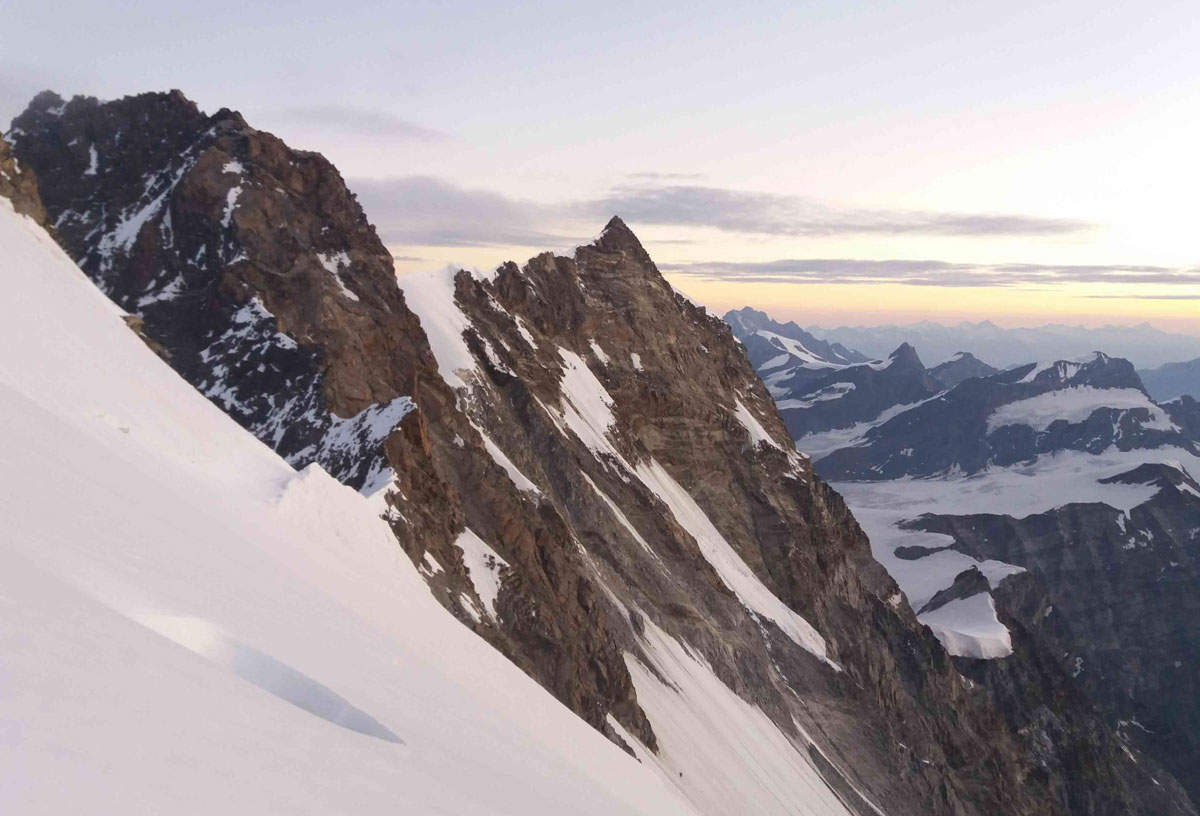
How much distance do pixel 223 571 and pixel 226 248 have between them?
4069 cm

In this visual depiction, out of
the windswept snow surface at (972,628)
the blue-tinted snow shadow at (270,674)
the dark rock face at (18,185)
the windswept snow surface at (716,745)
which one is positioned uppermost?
the dark rock face at (18,185)

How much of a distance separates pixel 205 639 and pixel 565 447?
50879 millimetres

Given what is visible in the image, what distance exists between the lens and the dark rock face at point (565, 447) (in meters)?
41.5

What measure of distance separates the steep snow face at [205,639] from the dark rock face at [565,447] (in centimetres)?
1513

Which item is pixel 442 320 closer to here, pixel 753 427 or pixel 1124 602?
pixel 753 427

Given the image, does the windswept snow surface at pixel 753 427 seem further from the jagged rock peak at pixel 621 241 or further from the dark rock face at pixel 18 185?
the dark rock face at pixel 18 185

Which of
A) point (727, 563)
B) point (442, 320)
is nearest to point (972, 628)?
point (727, 563)

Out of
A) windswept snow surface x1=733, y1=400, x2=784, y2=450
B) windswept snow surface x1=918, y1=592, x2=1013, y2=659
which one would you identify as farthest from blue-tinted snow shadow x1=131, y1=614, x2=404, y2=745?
windswept snow surface x1=918, y1=592, x2=1013, y2=659

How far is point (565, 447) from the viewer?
59.5 metres

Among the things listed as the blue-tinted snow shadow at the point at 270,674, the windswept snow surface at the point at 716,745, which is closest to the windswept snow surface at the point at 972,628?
the windswept snow surface at the point at 716,745

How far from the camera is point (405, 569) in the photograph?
21281 mm

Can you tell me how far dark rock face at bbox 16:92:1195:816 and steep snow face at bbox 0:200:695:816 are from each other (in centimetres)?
1513

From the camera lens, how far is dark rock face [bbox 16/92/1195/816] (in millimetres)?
41531

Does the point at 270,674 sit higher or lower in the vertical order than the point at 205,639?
lower
